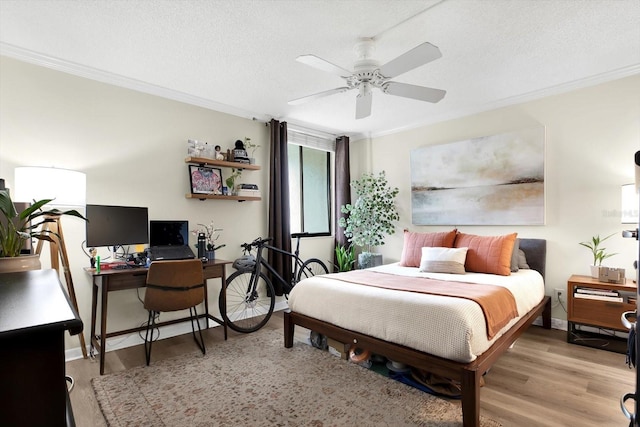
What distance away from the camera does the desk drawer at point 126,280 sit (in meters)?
2.75

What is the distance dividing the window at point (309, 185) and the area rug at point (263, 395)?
246 cm

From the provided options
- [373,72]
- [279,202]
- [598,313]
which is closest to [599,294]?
[598,313]

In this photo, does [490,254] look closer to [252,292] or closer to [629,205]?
[629,205]

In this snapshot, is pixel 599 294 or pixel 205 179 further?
pixel 205 179

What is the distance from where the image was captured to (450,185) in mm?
4383

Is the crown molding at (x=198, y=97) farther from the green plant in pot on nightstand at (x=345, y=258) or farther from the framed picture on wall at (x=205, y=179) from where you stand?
the green plant in pot on nightstand at (x=345, y=258)

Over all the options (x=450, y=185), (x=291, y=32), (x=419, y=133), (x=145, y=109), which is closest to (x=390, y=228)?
(x=450, y=185)

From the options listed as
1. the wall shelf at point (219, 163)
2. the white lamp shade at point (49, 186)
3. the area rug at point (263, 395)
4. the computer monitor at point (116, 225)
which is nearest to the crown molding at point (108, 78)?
the wall shelf at point (219, 163)

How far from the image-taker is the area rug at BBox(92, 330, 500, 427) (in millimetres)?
2023

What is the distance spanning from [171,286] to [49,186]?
1.18 meters

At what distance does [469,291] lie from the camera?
247 cm

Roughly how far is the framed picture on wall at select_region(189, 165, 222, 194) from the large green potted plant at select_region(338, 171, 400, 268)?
1968 mm

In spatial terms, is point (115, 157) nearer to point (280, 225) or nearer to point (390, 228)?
point (280, 225)

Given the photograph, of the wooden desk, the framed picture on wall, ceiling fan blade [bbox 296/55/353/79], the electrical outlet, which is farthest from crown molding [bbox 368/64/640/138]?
the wooden desk
